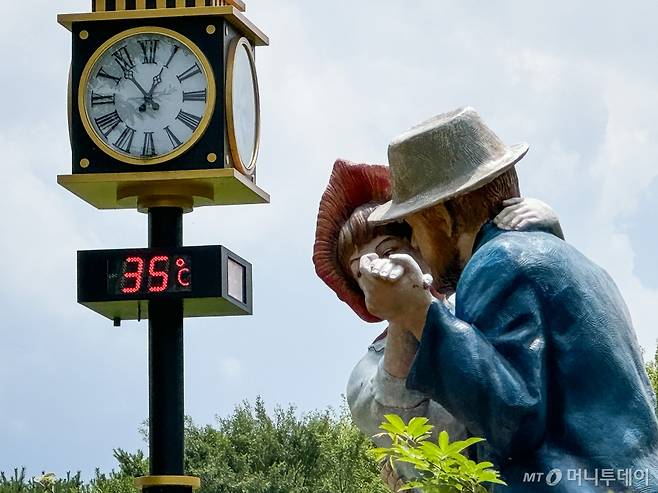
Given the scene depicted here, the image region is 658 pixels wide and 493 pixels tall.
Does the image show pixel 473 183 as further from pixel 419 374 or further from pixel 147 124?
pixel 147 124

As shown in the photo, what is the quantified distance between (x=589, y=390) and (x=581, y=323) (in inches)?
6.4

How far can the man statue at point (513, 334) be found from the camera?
516cm

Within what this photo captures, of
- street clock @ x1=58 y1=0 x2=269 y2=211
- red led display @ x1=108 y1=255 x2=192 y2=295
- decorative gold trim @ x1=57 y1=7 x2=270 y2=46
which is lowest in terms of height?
red led display @ x1=108 y1=255 x2=192 y2=295

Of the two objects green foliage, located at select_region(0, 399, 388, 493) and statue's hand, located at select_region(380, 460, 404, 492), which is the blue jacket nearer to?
statue's hand, located at select_region(380, 460, 404, 492)

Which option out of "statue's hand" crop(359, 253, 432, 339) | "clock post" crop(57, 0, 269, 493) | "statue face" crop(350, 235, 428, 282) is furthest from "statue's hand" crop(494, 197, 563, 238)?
"clock post" crop(57, 0, 269, 493)

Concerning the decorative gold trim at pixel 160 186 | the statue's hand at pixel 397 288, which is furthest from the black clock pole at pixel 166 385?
the statue's hand at pixel 397 288

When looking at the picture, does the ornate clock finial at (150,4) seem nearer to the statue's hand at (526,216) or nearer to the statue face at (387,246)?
the statue face at (387,246)

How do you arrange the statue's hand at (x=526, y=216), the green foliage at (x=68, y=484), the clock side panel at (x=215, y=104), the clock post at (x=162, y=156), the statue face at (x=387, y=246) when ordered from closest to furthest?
1. the statue's hand at (x=526, y=216)
2. the statue face at (x=387, y=246)
3. the clock post at (x=162, y=156)
4. the clock side panel at (x=215, y=104)
5. the green foliage at (x=68, y=484)

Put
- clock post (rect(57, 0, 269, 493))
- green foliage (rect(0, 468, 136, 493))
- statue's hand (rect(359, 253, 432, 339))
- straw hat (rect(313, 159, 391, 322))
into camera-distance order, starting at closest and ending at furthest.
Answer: statue's hand (rect(359, 253, 432, 339)) < straw hat (rect(313, 159, 391, 322)) < clock post (rect(57, 0, 269, 493)) < green foliage (rect(0, 468, 136, 493))

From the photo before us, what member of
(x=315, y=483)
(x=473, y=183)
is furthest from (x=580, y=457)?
(x=315, y=483)

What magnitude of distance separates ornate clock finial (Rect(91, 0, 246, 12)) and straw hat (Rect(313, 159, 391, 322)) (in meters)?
9.88

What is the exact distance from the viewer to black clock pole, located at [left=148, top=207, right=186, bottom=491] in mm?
15578

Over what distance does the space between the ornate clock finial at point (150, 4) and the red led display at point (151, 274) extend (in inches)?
73.4

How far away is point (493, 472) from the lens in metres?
4.87
